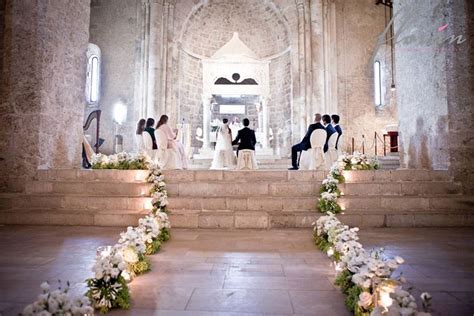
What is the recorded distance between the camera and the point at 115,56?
49.0ft

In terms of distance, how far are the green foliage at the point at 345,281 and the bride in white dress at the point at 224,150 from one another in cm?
764

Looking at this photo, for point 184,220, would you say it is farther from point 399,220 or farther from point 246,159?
point 246,159

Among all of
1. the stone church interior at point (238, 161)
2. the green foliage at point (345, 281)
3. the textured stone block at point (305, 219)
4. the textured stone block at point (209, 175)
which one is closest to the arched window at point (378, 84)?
the stone church interior at point (238, 161)

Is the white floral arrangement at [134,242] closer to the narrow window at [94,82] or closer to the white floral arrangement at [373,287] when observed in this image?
the white floral arrangement at [373,287]

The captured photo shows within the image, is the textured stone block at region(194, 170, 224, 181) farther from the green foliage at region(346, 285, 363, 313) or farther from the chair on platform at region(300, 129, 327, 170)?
the green foliage at region(346, 285, 363, 313)

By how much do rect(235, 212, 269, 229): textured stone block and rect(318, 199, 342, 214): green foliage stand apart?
39.5 inches

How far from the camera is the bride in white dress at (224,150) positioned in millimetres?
10109

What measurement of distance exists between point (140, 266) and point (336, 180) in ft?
13.4

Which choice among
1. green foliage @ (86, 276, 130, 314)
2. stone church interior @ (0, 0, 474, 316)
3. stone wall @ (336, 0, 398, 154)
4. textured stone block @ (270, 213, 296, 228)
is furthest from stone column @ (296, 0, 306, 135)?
green foliage @ (86, 276, 130, 314)

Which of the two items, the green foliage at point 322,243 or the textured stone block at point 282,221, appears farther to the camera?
the textured stone block at point 282,221

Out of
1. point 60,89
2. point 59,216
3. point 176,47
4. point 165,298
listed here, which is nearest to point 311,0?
point 176,47

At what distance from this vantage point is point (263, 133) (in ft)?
49.0

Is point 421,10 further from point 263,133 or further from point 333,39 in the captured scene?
point 263,133

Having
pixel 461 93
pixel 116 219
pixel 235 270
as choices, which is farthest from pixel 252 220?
pixel 461 93
